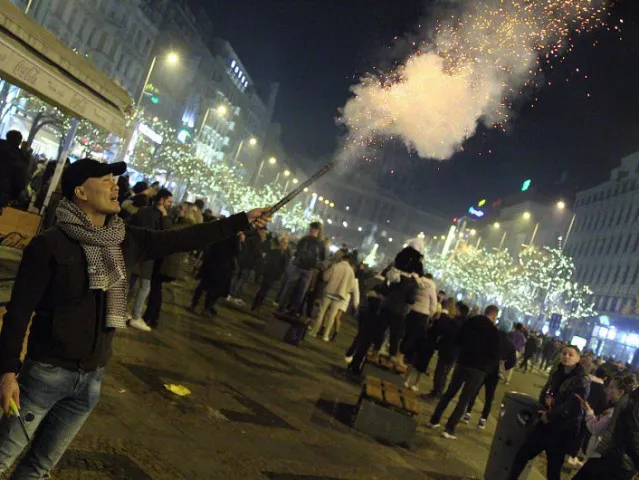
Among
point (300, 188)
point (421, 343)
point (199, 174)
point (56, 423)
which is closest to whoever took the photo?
point (56, 423)

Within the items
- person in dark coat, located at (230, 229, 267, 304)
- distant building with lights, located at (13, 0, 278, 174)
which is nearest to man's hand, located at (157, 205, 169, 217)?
person in dark coat, located at (230, 229, 267, 304)

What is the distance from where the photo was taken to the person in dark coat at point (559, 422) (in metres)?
6.70

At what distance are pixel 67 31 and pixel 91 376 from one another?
59593 millimetres

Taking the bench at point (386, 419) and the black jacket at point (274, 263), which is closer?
the bench at point (386, 419)

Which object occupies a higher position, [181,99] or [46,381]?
[181,99]

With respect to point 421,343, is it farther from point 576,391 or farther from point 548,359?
point 548,359

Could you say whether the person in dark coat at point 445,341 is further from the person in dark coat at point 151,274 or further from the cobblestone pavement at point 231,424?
the person in dark coat at point 151,274

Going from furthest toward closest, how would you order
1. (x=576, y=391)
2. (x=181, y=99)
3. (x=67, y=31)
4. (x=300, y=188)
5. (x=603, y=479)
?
1. (x=181, y=99)
2. (x=67, y=31)
3. (x=576, y=391)
4. (x=603, y=479)
5. (x=300, y=188)

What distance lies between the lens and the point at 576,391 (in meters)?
6.78

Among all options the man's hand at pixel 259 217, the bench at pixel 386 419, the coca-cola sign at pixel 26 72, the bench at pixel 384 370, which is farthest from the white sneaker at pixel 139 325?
the man's hand at pixel 259 217

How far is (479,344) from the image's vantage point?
9242mm

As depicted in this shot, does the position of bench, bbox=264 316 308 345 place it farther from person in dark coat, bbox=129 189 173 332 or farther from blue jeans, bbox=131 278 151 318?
blue jeans, bbox=131 278 151 318

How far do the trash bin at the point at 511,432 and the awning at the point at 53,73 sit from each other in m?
6.15

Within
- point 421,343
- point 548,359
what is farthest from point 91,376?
point 548,359
